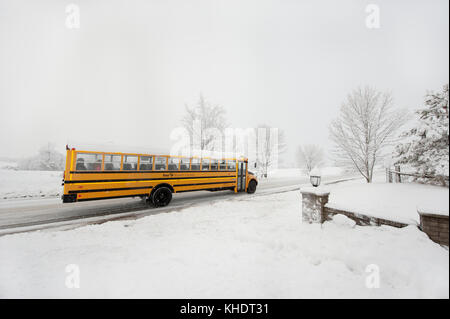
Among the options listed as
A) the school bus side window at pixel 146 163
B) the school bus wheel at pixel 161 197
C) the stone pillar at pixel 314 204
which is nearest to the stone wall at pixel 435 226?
the stone pillar at pixel 314 204

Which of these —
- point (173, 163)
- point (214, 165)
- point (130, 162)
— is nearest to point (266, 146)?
point (214, 165)

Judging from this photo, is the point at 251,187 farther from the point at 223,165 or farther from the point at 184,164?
the point at 184,164

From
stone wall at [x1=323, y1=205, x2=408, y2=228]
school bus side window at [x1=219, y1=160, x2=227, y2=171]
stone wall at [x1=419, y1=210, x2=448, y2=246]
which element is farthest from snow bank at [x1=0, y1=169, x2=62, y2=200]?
stone wall at [x1=419, y1=210, x2=448, y2=246]

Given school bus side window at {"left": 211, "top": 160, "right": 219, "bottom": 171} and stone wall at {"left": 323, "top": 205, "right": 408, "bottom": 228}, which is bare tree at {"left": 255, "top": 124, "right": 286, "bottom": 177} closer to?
school bus side window at {"left": 211, "top": 160, "right": 219, "bottom": 171}

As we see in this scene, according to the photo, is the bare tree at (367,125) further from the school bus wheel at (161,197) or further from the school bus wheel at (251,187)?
the school bus wheel at (161,197)

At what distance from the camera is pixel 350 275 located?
2.13m

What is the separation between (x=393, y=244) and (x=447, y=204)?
920mm

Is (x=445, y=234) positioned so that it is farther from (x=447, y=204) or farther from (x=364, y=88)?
(x=364, y=88)

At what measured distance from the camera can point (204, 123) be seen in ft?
60.1

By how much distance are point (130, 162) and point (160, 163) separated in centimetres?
114

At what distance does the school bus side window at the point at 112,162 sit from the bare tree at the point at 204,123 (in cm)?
1155

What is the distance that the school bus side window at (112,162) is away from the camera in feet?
19.8

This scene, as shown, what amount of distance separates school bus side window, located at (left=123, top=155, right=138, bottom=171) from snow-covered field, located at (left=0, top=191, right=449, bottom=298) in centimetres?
297
